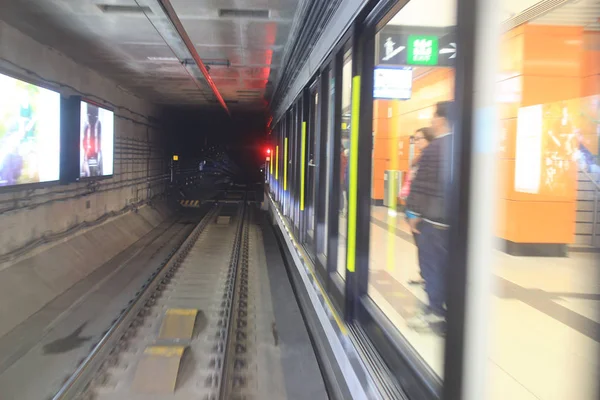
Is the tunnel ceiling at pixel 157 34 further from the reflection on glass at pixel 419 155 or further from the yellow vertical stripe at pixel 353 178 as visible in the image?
the yellow vertical stripe at pixel 353 178

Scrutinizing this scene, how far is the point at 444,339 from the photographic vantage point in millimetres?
1667

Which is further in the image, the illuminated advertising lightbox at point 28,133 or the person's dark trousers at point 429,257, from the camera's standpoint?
the illuminated advertising lightbox at point 28,133

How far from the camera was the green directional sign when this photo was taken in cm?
316

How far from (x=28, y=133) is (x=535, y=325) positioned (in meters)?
5.72

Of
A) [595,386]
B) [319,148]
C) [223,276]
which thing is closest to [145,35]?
[319,148]

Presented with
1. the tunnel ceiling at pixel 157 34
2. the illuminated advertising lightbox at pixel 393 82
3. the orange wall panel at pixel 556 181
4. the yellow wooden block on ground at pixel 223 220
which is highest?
the tunnel ceiling at pixel 157 34

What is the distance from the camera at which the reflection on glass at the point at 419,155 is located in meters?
2.20

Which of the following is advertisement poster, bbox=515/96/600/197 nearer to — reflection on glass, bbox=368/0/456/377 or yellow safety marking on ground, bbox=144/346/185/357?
reflection on glass, bbox=368/0/456/377

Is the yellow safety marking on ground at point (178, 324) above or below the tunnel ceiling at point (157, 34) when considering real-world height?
below

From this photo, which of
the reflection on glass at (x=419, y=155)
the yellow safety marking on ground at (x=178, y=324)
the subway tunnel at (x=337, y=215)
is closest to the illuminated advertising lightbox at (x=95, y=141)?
the subway tunnel at (x=337, y=215)

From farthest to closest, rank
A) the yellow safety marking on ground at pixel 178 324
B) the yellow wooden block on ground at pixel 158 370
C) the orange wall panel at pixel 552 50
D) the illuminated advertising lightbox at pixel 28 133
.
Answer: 1. the illuminated advertising lightbox at pixel 28 133
2. the yellow safety marking on ground at pixel 178 324
3. the yellow wooden block on ground at pixel 158 370
4. the orange wall panel at pixel 552 50

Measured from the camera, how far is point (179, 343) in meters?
4.60

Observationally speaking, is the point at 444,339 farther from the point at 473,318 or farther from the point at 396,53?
the point at 396,53

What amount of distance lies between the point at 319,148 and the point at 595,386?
3.82 meters
